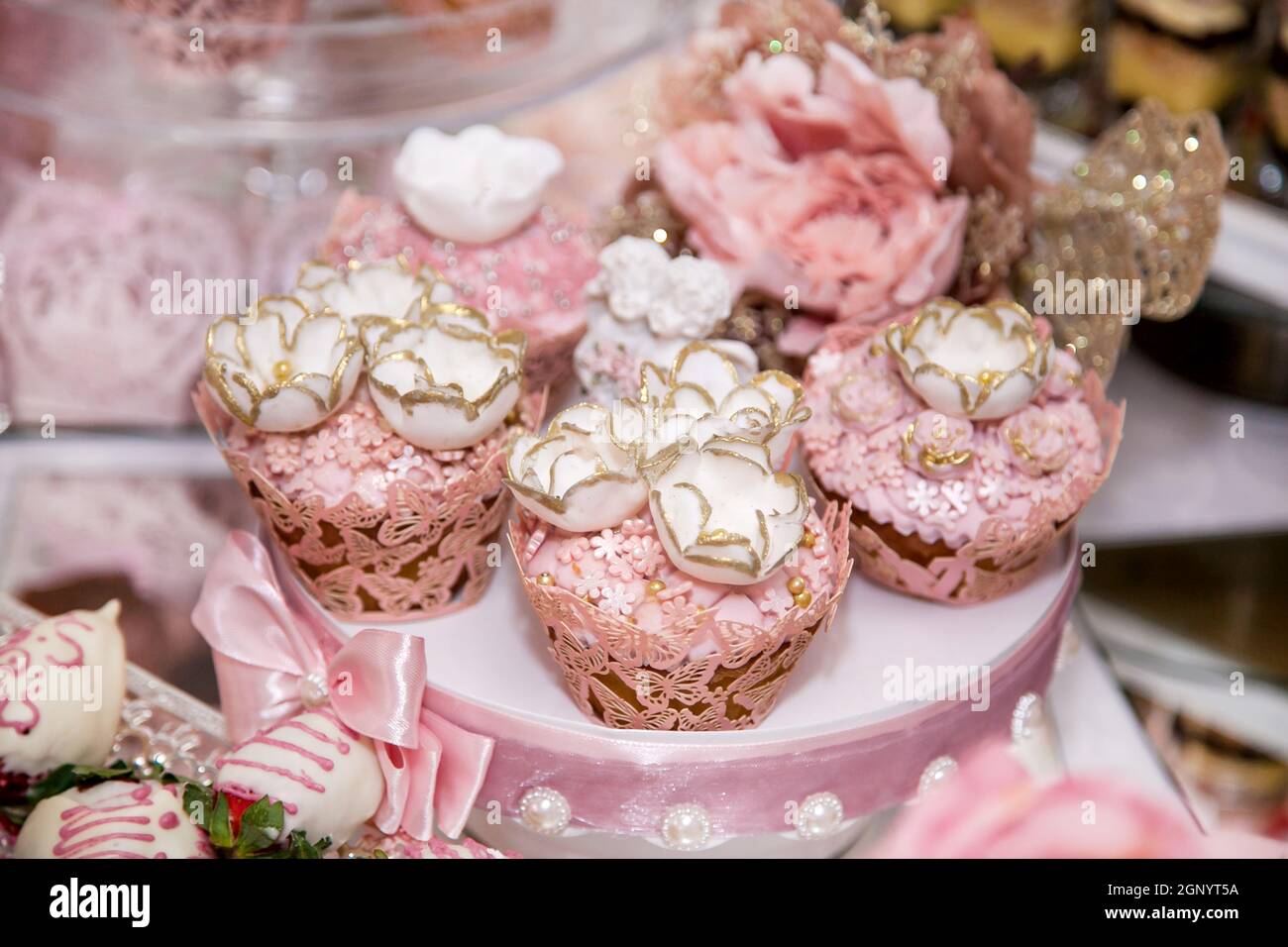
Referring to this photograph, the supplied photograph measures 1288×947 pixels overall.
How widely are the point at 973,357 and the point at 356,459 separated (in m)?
0.41

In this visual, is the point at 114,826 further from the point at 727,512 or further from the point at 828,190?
the point at 828,190

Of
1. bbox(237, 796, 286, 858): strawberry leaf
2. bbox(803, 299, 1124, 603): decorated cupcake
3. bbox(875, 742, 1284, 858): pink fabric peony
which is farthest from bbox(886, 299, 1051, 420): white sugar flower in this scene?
bbox(237, 796, 286, 858): strawberry leaf

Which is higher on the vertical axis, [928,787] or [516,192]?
[516,192]

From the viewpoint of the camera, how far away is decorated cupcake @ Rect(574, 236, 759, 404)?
97 cm

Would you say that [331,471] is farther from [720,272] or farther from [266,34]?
[266,34]

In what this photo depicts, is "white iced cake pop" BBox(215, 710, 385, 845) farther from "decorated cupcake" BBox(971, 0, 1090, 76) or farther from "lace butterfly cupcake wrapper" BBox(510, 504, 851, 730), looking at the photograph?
"decorated cupcake" BBox(971, 0, 1090, 76)

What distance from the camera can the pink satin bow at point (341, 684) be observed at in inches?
34.0

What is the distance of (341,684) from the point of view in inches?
34.7

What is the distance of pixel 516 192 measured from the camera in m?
1.03

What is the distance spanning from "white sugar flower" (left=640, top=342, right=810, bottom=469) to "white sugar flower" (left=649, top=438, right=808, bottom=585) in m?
0.03

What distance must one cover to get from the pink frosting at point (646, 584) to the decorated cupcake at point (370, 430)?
0.33ft
